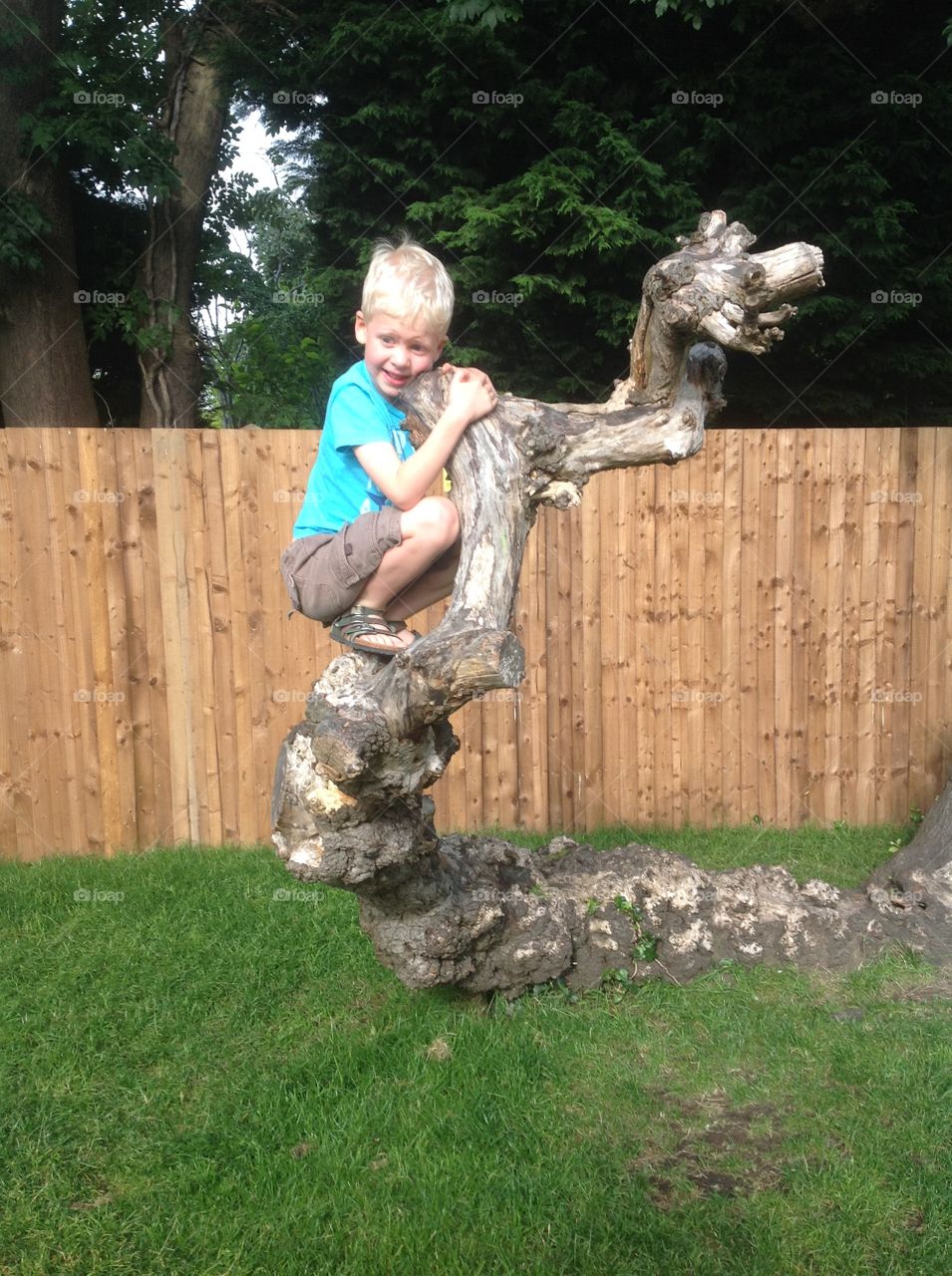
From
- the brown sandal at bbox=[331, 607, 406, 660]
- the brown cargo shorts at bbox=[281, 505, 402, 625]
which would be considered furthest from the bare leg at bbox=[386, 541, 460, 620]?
the brown cargo shorts at bbox=[281, 505, 402, 625]

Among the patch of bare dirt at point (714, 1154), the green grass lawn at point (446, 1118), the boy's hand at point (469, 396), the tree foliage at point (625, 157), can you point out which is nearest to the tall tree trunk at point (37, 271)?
the tree foliage at point (625, 157)

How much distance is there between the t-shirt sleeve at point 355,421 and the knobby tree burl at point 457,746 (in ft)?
0.51

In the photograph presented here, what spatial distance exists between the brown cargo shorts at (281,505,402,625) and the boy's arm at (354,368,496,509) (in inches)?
3.8

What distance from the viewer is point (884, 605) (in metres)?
6.63

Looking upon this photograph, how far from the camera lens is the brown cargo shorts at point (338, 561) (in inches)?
127

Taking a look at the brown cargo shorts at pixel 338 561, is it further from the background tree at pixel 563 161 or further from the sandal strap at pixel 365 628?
the background tree at pixel 563 161

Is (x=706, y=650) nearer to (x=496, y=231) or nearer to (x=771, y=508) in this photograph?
(x=771, y=508)

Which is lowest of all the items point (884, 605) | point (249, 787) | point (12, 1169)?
point (12, 1169)

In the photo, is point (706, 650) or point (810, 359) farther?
point (810, 359)

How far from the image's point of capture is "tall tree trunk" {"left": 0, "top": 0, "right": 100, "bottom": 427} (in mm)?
7699

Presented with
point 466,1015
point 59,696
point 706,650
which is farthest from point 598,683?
point 59,696

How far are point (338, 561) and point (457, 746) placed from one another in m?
0.86

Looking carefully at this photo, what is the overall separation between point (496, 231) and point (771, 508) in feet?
9.23

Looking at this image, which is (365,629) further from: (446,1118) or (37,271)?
(37,271)
